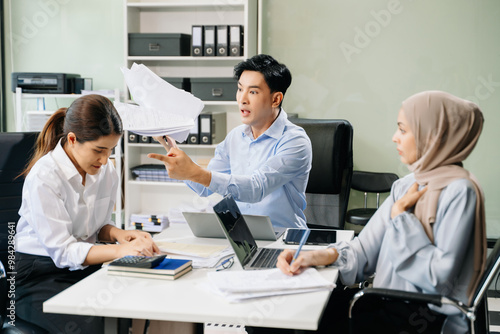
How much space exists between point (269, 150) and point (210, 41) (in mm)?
1954

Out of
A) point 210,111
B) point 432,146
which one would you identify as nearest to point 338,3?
point 210,111

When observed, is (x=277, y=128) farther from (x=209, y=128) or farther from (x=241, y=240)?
(x=209, y=128)

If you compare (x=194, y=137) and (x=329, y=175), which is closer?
(x=329, y=175)

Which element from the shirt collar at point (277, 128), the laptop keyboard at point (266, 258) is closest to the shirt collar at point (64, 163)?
the laptop keyboard at point (266, 258)

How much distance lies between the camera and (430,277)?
1572 millimetres

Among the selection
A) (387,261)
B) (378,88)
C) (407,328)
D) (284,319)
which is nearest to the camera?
(284,319)

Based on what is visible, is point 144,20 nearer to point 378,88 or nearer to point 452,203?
point 378,88

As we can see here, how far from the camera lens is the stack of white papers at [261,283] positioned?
5.04 feet

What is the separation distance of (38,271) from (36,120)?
117 inches

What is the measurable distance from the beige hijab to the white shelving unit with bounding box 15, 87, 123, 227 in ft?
10.6

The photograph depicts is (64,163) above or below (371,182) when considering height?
above

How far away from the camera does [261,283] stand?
1.60m

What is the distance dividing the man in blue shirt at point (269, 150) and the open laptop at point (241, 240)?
471 millimetres

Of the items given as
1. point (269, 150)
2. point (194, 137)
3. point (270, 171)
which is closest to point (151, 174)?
point (194, 137)
